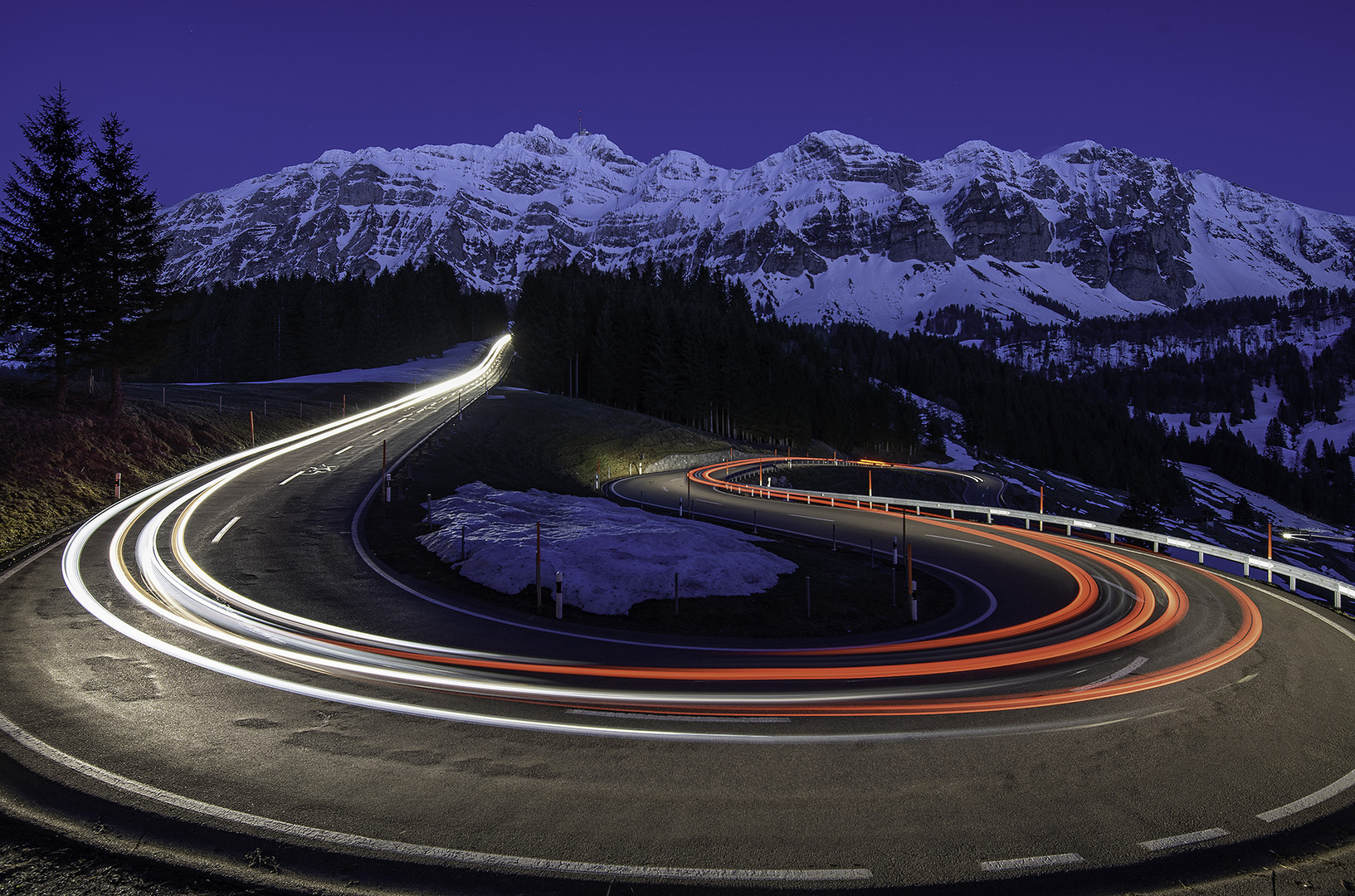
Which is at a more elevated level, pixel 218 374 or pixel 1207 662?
pixel 218 374

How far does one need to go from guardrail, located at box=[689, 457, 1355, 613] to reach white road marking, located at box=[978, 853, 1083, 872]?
13.5 meters

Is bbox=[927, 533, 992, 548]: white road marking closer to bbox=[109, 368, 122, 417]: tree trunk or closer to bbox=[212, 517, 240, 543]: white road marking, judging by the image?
bbox=[212, 517, 240, 543]: white road marking

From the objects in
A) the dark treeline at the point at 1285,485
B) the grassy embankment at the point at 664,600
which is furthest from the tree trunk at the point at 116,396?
the dark treeline at the point at 1285,485

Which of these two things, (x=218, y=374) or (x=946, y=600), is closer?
(x=946, y=600)

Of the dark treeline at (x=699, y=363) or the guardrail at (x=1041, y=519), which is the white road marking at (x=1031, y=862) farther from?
the dark treeline at (x=699, y=363)

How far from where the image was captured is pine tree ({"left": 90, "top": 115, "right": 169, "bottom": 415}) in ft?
93.6

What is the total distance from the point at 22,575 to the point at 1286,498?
229012 millimetres

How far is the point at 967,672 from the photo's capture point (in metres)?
10.8

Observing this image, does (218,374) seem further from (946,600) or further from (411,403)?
(946,600)

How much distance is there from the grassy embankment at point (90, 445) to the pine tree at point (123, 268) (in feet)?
6.83

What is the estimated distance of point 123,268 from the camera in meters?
29.0

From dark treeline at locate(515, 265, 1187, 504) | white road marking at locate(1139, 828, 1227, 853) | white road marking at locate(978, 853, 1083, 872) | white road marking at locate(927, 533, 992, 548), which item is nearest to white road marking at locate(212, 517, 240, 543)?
white road marking at locate(978, 853, 1083, 872)

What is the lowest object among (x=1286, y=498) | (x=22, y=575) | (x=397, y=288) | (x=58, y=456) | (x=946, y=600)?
(x=1286, y=498)

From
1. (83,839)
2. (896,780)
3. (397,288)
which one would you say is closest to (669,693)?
(896,780)
